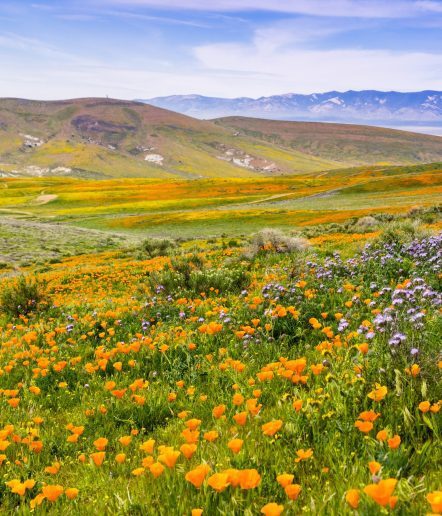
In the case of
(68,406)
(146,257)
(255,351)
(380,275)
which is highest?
(380,275)

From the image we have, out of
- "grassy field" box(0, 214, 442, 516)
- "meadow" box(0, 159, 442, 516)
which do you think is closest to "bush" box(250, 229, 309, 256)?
"meadow" box(0, 159, 442, 516)

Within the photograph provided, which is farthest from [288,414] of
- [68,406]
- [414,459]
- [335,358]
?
[68,406]

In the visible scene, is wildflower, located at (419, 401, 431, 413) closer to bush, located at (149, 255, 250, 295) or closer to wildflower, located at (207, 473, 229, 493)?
wildflower, located at (207, 473, 229, 493)

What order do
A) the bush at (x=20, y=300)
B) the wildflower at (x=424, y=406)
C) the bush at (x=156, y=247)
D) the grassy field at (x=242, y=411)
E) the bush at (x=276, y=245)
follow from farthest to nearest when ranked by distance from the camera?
the bush at (x=156, y=247)
the bush at (x=276, y=245)
the bush at (x=20, y=300)
the wildflower at (x=424, y=406)
the grassy field at (x=242, y=411)

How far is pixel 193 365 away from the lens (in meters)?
5.30

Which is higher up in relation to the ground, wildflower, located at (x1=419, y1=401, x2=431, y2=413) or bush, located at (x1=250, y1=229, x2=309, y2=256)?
wildflower, located at (x1=419, y1=401, x2=431, y2=413)

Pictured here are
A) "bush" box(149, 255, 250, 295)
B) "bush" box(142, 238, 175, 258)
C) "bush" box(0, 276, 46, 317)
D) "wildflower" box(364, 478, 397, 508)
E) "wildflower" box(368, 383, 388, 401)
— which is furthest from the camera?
"bush" box(142, 238, 175, 258)

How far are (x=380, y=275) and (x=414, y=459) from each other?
5.16m

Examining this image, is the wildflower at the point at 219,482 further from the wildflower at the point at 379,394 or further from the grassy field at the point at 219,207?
the grassy field at the point at 219,207

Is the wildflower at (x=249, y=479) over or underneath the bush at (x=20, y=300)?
over

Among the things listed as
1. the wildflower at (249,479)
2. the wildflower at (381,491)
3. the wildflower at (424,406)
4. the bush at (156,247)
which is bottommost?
A: the bush at (156,247)

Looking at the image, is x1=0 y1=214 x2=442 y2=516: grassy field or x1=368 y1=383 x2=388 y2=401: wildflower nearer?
Result: x1=0 y1=214 x2=442 y2=516: grassy field

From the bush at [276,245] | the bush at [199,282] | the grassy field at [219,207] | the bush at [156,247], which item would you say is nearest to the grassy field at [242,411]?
the bush at [199,282]

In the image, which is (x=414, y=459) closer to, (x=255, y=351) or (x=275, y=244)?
(x=255, y=351)
